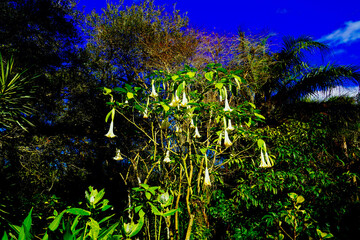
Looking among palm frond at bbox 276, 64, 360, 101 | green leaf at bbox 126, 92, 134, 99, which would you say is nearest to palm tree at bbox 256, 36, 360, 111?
palm frond at bbox 276, 64, 360, 101

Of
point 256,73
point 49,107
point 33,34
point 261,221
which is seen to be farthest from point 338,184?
point 33,34

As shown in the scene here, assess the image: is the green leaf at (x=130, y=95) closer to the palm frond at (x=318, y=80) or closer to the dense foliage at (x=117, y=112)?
the dense foliage at (x=117, y=112)

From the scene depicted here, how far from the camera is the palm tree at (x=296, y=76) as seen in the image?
687 cm

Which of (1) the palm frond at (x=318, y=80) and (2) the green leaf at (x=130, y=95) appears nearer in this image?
(2) the green leaf at (x=130, y=95)

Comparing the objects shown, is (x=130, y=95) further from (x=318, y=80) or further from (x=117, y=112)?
(x=318, y=80)

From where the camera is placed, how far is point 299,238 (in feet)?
9.98

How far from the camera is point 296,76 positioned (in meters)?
7.35

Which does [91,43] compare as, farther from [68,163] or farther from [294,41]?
[294,41]

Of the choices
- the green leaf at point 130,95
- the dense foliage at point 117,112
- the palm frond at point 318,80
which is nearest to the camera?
the green leaf at point 130,95

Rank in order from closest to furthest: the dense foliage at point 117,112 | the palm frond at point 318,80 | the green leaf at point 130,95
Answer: the green leaf at point 130,95
the dense foliage at point 117,112
the palm frond at point 318,80

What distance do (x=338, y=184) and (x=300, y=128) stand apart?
1352 millimetres

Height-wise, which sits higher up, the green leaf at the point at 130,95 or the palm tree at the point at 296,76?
the palm tree at the point at 296,76

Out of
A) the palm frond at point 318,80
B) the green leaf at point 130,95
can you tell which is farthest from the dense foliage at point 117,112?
the green leaf at point 130,95

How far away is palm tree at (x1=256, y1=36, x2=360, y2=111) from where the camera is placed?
22.5 ft
